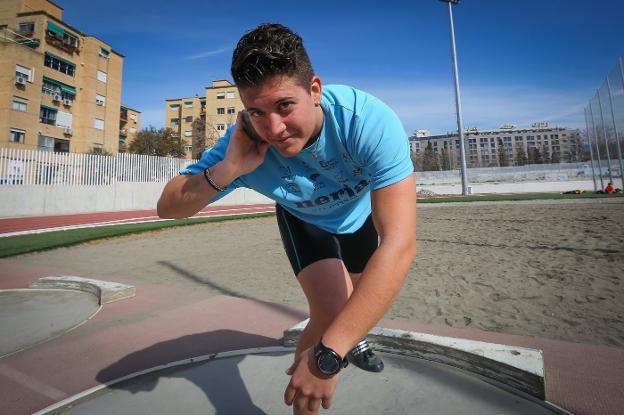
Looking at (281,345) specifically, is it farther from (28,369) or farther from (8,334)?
(8,334)

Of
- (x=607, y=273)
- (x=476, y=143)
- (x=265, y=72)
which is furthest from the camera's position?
(x=476, y=143)

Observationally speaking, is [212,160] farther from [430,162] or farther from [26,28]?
[430,162]

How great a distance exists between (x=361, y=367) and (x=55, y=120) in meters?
45.7

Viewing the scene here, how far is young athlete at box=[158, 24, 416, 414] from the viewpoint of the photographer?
1113 mm

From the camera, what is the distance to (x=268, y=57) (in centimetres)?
142

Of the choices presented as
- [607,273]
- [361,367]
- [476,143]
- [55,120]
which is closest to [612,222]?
[607,273]

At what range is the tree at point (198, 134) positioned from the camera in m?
58.2

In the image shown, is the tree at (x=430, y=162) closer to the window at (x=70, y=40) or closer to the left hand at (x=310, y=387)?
the window at (x=70, y=40)

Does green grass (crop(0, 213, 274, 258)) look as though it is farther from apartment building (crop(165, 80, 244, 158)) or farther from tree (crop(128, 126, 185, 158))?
apartment building (crop(165, 80, 244, 158))

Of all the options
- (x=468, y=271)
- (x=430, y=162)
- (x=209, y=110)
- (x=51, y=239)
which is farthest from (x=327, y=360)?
(x=430, y=162)

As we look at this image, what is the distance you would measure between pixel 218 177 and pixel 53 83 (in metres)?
46.2

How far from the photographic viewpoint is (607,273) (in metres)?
4.90

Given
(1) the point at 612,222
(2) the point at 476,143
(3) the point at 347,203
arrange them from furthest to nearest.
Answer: (2) the point at 476,143
(1) the point at 612,222
(3) the point at 347,203

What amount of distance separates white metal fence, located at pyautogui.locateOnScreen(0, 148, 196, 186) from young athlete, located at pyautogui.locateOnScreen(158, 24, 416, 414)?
55.0 feet
